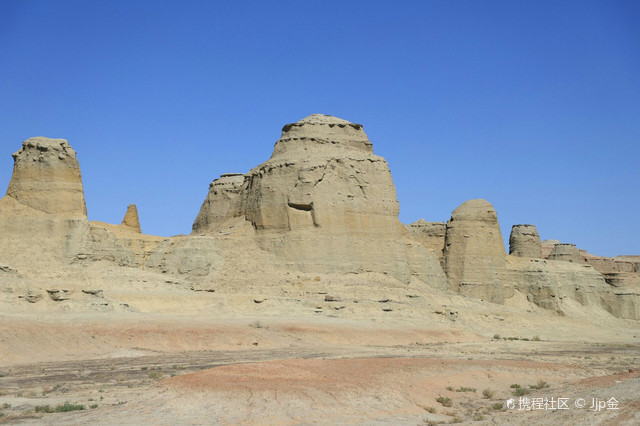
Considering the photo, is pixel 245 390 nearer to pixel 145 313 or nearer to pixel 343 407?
pixel 343 407

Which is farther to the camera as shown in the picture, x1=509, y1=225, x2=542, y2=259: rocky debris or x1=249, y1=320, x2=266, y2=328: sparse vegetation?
x1=509, y1=225, x2=542, y2=259: rocky debris

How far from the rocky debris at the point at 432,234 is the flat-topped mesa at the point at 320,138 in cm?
1516

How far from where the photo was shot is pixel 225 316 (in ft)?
118

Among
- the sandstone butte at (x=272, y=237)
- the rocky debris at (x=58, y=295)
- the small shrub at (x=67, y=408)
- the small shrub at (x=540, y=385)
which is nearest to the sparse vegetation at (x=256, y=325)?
the sandstone butte at (x=272, y=237)

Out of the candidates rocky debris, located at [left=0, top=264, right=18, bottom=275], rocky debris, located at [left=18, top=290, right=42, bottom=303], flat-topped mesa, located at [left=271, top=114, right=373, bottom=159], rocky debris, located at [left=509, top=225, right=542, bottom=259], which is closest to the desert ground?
rocky debris, located at [left=18, top=290, right=42, bottom=303]

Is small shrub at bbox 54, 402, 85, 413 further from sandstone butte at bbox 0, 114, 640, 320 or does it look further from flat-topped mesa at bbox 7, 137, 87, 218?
flat-topped mesa at bbox 7, 137, 87, 218

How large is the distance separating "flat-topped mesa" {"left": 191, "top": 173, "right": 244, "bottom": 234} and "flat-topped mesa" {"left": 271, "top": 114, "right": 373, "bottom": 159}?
38.6 feet

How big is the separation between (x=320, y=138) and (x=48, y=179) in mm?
17282

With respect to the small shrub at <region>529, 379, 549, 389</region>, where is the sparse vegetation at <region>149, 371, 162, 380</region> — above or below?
above

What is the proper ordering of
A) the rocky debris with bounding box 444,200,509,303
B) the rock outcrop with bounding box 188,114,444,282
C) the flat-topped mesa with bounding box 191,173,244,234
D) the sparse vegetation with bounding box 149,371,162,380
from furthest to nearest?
the flat-topped mesa with bounding box 191,173,244,234, the rocky debris with bounding box 444,200,509,303, the rock outcrop with bounding box 188,114,444,282, the sparse vegetation with bounding box 149,371,162,380

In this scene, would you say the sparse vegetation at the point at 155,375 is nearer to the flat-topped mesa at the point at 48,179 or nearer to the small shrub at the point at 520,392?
the small shrub at the point at 520,392

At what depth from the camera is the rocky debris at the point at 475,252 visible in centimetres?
5888

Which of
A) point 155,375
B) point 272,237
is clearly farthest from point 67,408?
point 272,237

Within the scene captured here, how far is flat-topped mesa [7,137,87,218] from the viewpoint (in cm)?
3962
